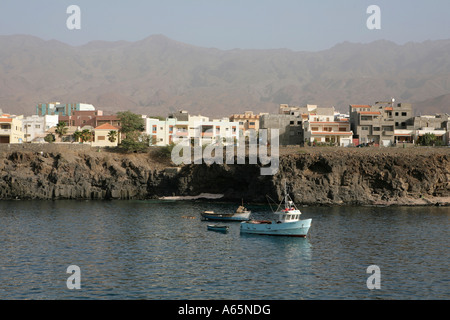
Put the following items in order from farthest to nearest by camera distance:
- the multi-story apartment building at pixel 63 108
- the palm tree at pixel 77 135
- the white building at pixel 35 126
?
1. the multi-story apartment building at pixel 63 108
2. the white building at pixel 35 126
3. the palm tree at pixel 77 135

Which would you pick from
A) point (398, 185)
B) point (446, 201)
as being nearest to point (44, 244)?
point (398, 185)

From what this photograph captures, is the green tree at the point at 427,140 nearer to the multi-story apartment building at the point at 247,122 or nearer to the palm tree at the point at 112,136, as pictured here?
the multi-story apartment building at the point at 247,122

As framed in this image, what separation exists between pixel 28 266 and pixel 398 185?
Result: 275 feet

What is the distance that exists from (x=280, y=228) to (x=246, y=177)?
4877 cm

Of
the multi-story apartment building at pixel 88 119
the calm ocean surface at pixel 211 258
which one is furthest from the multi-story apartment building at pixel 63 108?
the calm ocean surface at pixel 211 258

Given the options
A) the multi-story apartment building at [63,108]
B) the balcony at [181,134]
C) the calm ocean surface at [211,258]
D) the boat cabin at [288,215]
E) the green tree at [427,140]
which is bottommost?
the calm ocean surface at [211,258]

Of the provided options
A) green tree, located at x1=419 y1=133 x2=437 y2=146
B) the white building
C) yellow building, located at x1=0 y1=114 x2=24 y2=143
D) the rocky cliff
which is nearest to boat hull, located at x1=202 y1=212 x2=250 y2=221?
the rocky cliff

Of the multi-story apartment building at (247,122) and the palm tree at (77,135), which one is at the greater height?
the multi-story apartment building at (247,122)

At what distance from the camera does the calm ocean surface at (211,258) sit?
41312 millimetres

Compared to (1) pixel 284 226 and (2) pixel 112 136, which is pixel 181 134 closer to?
(2) pixel 112 136

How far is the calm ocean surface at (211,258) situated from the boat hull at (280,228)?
1514 millimetres

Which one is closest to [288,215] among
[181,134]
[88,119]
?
[181,134]

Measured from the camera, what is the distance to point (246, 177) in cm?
11656

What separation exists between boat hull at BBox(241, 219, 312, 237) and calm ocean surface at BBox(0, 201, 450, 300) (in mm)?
1514
